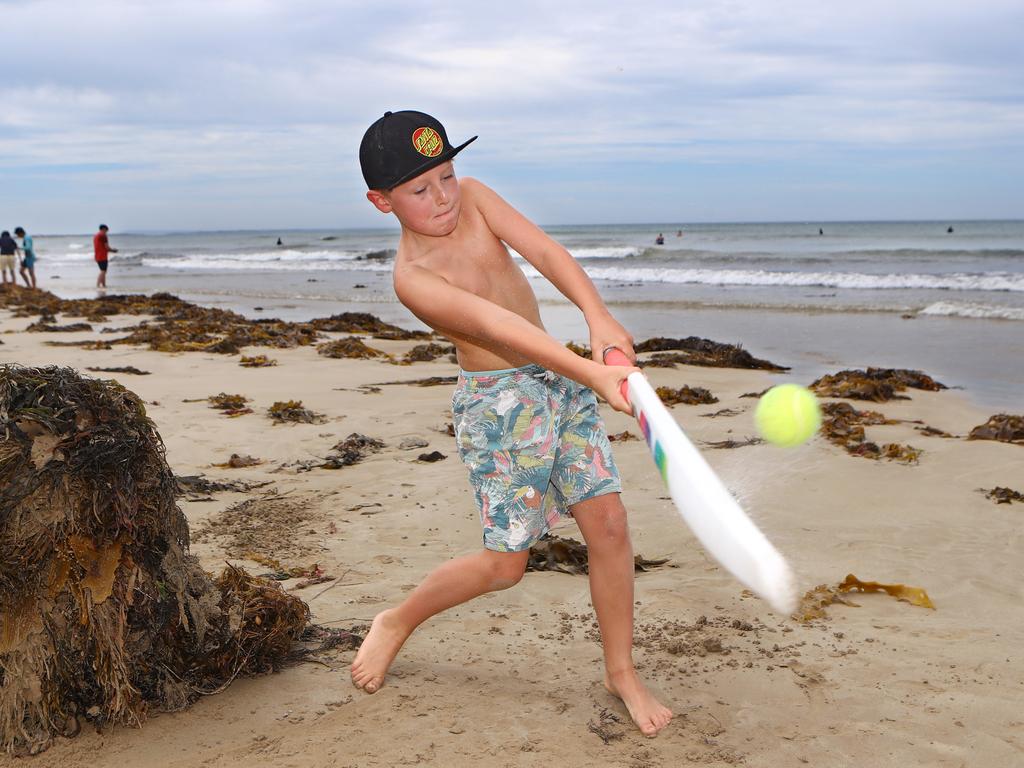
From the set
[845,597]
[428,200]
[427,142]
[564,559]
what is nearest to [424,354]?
[564,559]

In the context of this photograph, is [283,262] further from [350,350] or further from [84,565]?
[84,565]

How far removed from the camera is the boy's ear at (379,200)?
2.88 metres

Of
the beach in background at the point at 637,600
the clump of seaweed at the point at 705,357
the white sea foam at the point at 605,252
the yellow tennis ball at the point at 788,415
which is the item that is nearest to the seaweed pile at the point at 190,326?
the beach in background at the point at 637,600

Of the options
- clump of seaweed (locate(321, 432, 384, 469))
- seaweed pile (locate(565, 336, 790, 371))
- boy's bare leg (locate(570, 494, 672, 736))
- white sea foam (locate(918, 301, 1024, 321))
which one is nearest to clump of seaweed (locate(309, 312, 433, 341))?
seaweed pile (locate(565, 336, 790, 371))

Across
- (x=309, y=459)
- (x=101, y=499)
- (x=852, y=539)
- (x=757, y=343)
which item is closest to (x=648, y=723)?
(x=101, y=499)

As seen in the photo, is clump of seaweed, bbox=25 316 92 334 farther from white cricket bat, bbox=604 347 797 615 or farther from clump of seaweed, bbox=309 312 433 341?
white cricket bat, bbox=604 347 797 615

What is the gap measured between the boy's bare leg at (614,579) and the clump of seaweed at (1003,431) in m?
4.45

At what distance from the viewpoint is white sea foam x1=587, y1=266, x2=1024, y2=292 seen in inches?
838

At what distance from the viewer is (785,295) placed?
20484mm

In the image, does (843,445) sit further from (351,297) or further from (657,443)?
(351,297)

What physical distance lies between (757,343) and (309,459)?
826 cm

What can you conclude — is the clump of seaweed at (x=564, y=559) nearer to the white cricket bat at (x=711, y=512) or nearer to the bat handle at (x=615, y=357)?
the bat handle at (x=615, y=357)

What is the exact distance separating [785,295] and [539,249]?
18482mm

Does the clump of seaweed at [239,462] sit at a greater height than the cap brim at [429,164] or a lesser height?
lesser
